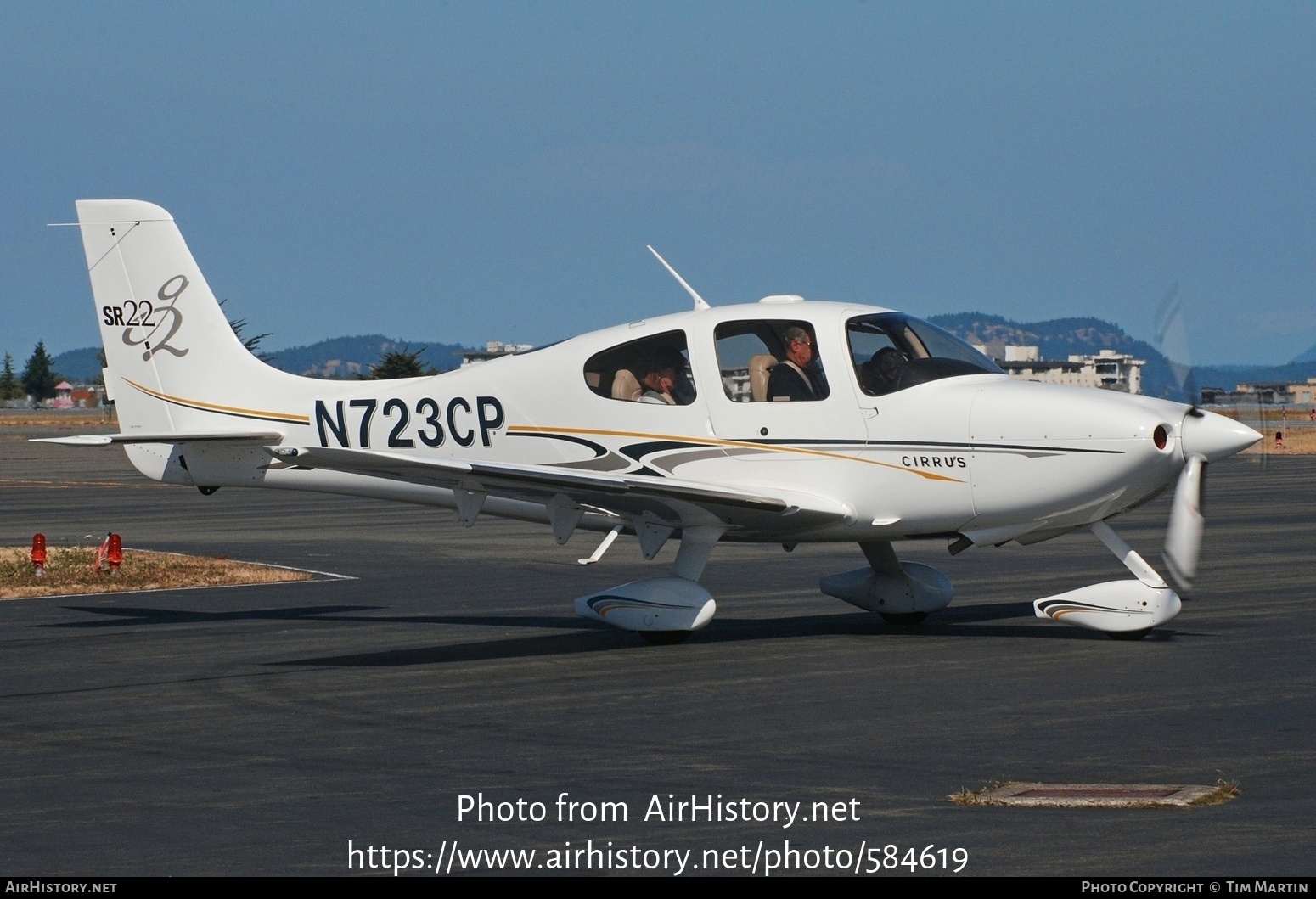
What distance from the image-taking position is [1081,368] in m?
20.6

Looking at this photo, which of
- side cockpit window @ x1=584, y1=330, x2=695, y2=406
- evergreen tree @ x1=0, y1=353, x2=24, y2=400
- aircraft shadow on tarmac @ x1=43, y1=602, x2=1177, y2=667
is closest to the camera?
aircraft shadow on tarmac @ x1=43, y1=602, x2=1177, y2=667

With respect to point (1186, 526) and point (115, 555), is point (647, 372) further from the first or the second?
point (115, 555)

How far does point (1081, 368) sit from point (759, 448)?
28.6ft

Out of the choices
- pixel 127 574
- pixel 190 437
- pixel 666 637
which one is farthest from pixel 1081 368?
pixel 127 574

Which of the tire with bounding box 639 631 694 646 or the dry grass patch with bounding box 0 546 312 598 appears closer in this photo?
the tire with bounding box 639 631 694 646

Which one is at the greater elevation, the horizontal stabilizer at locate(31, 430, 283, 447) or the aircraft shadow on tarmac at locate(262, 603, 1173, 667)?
the horizontal stabilizer at locate(31, 430, 283, 447)

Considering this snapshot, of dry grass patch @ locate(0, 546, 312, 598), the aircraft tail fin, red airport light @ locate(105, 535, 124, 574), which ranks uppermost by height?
the aircraft tail fin

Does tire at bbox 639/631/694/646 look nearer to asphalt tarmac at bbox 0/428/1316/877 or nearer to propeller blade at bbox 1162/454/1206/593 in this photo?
asphalt tarmac at bbox 0/428/1316/877

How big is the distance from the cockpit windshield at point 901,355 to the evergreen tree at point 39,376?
621 ft

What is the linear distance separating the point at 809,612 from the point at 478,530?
41.3 ft

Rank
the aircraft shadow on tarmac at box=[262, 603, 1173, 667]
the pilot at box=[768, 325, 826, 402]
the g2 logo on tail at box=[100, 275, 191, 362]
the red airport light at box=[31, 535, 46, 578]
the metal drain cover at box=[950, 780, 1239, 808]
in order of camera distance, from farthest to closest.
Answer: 1. the red airport light at box=[31, 535, 46, 578]
2. the g2 logo on tail at box=[100, 275, 191, 362]
3. the pilot at box=[768, 325, 826, 402]
4. the aircraft shadow on tarmac at box=[262, 603, 1173, 667]
5. the metal drain cover at box=[950, 780, 1239, 808]

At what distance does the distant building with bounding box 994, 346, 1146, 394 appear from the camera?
43.7 feet

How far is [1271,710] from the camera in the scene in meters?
9.60

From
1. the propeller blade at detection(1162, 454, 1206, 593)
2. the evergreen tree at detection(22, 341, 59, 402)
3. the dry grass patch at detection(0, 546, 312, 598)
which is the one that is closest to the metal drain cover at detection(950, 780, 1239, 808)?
the propeller blade at detection(1162, 454, 1206, 593)
